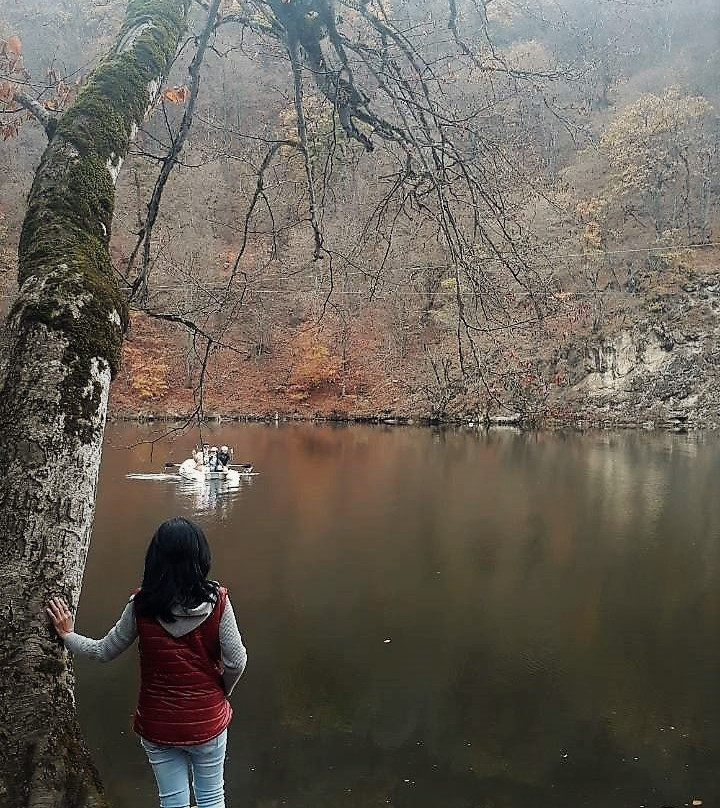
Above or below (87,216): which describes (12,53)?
above

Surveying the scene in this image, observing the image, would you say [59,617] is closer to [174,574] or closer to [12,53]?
[174,574]

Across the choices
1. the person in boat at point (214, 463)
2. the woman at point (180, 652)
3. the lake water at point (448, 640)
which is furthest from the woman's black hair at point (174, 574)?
the person in boat at point (214, 463)

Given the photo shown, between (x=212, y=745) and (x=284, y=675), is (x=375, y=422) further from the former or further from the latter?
(x=212, y=745)

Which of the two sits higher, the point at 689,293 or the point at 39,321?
the point at 689,293

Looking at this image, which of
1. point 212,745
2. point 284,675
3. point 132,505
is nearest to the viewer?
point 212,745

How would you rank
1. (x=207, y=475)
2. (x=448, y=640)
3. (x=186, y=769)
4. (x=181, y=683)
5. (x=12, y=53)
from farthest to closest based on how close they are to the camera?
(x=207, y=475)
(x=448, y=640)
(x=12, y=53)
(x=186, y=769)
(x=181, y=683)

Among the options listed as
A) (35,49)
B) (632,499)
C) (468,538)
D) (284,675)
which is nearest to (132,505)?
(468,538)

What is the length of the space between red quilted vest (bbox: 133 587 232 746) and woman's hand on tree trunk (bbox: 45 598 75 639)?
212 mm

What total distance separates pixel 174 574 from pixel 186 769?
0.62 m

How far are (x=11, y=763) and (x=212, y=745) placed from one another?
20.0 inches

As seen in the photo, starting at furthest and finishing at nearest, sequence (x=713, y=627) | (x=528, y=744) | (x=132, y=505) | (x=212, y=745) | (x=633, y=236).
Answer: (x=633, y=236) → (x=132, y=505) → (x=713, y=627) → (x=528, y=744) → (x=212, y=745)

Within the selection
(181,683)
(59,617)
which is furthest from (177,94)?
(181,683)

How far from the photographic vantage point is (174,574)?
1.85 metres

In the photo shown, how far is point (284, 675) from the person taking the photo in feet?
21.1
